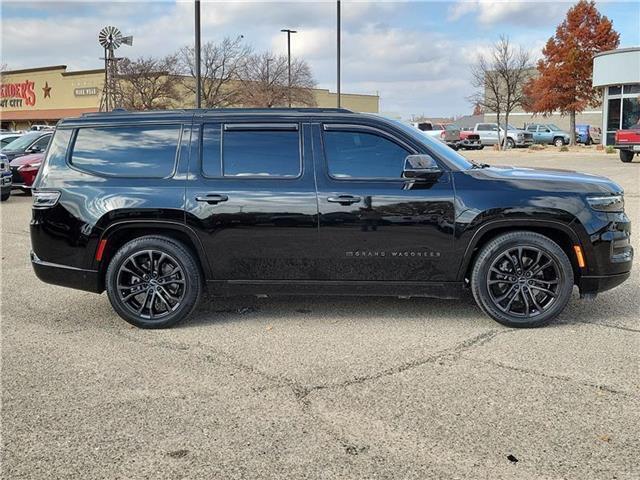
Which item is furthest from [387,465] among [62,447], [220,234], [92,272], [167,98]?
[167,98]

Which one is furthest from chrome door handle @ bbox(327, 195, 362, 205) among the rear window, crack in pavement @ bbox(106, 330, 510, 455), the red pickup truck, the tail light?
the red pickup truck

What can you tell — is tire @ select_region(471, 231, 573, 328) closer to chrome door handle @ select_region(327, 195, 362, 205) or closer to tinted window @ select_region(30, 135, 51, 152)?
chrome door handle @ select_region(327, 195, 362, 205)

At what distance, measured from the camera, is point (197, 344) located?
4918 mm

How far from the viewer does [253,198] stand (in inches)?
202

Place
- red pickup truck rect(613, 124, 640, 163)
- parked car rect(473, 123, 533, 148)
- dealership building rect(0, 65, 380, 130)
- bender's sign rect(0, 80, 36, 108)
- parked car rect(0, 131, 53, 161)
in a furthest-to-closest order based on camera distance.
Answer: bender's sign rect(0, 80, 36, 108)
dealership building rect(0, 65, 380, 130)
parked car rect(473, 123, 533, 148)
red pickup truck rect(613, 124, 640, 163)
parked car rect(0, 131, 53, 161)

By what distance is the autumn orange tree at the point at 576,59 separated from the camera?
132 ft

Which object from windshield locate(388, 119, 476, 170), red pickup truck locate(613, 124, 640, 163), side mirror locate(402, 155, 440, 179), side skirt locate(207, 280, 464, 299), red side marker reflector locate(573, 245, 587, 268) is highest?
red pickup truck locate(613, 124, 640, 163)

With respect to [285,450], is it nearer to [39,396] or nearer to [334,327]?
[39,396]

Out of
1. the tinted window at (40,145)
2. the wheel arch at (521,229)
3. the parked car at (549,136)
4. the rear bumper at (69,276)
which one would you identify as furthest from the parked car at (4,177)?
the parked car at (549,136)

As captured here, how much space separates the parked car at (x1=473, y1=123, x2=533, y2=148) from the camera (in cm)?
4216

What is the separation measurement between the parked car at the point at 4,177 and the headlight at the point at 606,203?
13810 mm

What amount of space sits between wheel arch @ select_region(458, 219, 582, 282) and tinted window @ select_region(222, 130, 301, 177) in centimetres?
161

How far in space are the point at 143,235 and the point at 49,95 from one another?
62.0m

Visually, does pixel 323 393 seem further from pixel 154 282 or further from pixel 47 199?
pixel 47 199
